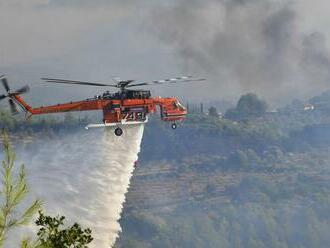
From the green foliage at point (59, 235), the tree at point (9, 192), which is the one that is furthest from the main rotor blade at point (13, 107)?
the tree at point (9, 192)

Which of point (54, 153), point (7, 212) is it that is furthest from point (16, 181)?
point (54, 153)

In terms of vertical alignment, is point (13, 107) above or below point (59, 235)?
above

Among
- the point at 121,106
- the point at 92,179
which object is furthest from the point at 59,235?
the point at 92,179

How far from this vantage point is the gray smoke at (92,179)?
97.3 metres

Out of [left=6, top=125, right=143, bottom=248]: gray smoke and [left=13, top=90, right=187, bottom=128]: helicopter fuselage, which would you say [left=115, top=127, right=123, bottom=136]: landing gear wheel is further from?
[left=6, top=125, right=143, bottom=248]: gray smoke

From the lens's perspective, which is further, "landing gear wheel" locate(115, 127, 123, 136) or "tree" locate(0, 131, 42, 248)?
"landing gear wheel" locate(115, 127, 123, 136)

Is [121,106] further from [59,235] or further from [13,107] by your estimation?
[59,235]

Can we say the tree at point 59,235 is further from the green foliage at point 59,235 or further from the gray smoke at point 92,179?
the gray smoke at point 92,179

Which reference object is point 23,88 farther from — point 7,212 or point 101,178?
point 7,212

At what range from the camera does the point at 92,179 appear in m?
101

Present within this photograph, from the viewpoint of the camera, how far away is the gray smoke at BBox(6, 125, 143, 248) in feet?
319

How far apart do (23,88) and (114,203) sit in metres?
18.4

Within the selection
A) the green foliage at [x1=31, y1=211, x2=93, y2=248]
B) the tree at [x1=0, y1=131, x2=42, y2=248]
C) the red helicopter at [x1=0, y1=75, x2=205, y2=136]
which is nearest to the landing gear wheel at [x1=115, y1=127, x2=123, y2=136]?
the red helicopter at [x1=0, y1=75, x2=205, y2=136]

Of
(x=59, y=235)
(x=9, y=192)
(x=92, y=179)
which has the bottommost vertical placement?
(x=92, y=179)
